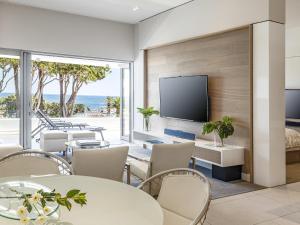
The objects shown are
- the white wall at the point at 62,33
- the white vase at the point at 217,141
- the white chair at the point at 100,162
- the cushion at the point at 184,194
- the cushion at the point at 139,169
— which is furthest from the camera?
the white wall at the point at 62,33

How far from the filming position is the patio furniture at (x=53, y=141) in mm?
6191

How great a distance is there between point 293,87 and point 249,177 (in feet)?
13.3

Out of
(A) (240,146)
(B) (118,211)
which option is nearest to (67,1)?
(A) (240,146)

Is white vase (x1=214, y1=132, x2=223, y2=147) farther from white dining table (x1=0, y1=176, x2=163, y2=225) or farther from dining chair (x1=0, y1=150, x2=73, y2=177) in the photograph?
white dining table (x1=0, y1=176, x2=163, y2=225)

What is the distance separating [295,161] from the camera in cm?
595

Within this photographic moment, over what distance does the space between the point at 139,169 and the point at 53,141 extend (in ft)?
10.3

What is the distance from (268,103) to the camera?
427cm

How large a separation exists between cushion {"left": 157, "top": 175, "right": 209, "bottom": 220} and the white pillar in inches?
110

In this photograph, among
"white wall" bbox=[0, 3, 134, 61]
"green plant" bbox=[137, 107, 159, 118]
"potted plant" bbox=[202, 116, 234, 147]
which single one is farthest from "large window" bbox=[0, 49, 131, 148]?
"potted plant" bbox=[202, 116, 234, 147]

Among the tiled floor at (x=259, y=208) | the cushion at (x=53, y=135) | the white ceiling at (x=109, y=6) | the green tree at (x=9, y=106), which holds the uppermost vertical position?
the white ceiling at (x=109, y=6)

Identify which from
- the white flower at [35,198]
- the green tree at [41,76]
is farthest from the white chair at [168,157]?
the green tree at [41,76]

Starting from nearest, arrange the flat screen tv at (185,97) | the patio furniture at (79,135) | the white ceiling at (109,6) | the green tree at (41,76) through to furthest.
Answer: the flat screen tv at (185,97) → the white ceiling at (109,6) → the patio furniture at (79,135) → the green tree at (41,76)

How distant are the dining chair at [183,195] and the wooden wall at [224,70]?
2897 mm

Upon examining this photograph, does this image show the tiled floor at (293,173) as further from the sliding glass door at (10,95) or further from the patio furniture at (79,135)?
the sliding glass door at (10,95)
